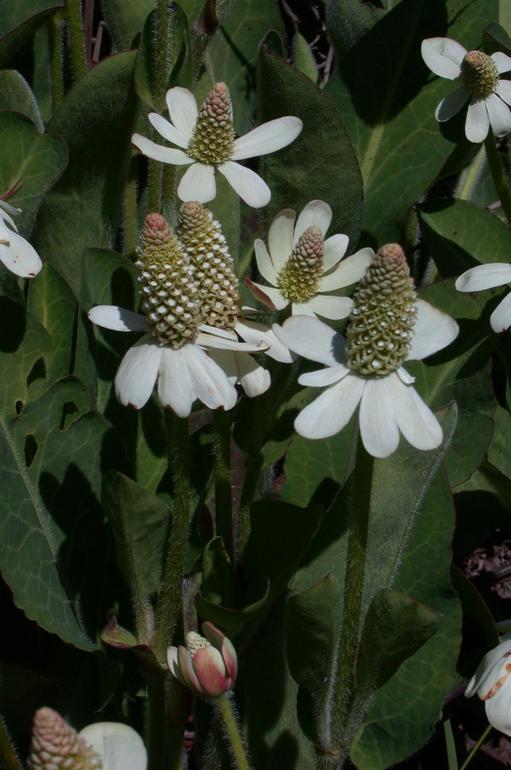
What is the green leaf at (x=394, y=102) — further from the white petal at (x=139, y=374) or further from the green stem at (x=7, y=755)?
the green stem at (x=7, y=755)

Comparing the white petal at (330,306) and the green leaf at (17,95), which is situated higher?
the green leaf at (17,95)

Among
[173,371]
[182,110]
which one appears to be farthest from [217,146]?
[173,371]

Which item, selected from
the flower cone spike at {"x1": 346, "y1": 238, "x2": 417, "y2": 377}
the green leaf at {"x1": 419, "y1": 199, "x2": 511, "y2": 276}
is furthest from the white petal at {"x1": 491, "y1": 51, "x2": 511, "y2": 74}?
the flower cone spike at {"x1": 346, "y1": 238, "x2": 417, "y2": 377}

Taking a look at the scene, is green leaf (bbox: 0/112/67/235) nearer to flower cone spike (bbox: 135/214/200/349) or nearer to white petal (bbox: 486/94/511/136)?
flower cone spike (bbox: 135/214/200/349)

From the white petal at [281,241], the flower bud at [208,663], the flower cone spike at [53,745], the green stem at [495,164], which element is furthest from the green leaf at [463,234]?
the flower cone spike at [53,745]

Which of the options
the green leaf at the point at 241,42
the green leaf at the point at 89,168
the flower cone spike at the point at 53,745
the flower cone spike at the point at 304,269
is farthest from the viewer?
the green leaf at the point at 241,42

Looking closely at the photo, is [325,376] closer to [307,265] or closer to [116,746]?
[307,265]
